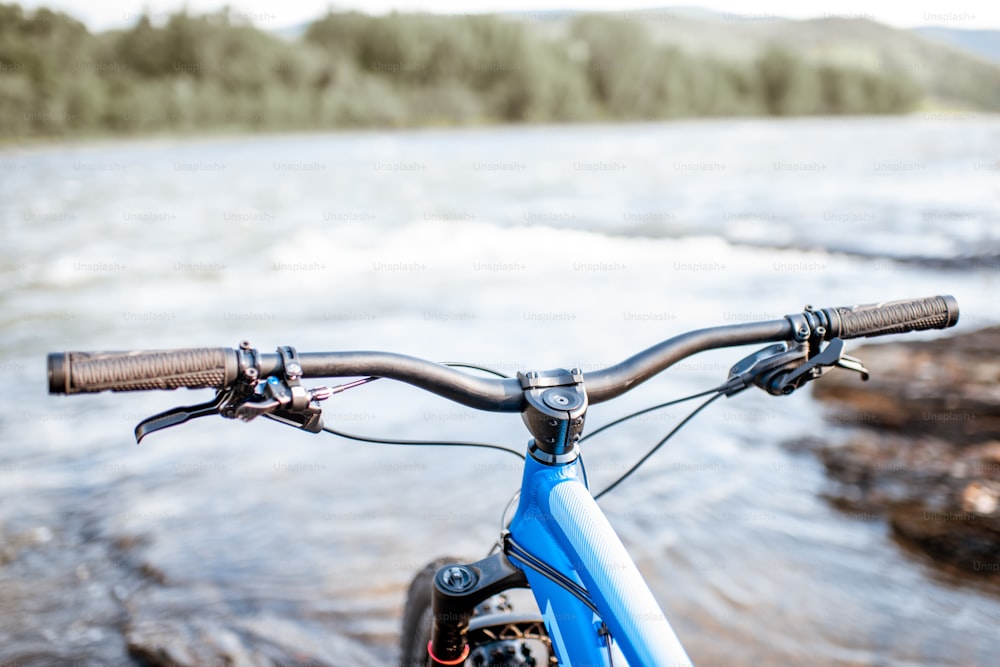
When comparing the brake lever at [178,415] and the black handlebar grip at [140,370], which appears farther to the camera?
the brake lever at [178,415]

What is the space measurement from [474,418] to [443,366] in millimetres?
5406

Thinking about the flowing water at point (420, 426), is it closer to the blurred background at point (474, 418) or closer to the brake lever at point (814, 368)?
the blurred background at point (474, 418)

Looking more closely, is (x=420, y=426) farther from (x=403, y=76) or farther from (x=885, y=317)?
(x=403, y=76)

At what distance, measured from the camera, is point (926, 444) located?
561 cm

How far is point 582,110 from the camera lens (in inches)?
3684

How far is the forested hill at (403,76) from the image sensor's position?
65812 millimetres

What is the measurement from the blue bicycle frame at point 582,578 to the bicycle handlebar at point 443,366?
20cm

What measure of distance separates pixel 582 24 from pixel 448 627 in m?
118

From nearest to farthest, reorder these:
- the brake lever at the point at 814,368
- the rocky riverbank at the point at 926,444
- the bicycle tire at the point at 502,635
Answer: the brake lever at the point at 814,368, the bicycle tire at the point at 502,635, the rocky riverbank at the point at 926,444

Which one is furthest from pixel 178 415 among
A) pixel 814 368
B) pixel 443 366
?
pixel 814 368

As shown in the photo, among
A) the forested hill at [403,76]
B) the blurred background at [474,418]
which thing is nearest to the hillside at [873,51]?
the forested hill at [403,76]

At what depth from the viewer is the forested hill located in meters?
65.8

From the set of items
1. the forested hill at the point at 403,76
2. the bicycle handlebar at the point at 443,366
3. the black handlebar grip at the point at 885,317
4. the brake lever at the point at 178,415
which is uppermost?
the forested hill at the point at 403,76

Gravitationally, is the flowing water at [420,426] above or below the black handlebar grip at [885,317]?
below
